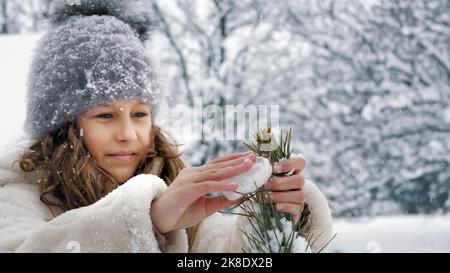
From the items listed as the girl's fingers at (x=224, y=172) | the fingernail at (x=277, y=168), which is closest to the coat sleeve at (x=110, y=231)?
the girl's fingers at (x=224, y=172)

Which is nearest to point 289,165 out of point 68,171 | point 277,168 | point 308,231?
point 277,168

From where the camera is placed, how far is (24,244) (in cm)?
94

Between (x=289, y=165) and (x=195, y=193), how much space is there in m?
0.15

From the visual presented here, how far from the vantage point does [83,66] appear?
1.35 meters

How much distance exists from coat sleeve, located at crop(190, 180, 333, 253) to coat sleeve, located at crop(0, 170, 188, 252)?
0.21 metres

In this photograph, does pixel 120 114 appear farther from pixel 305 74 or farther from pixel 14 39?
pixel 305 74

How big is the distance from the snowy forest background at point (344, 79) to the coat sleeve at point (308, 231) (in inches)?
207

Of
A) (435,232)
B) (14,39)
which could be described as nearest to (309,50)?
(435,232)

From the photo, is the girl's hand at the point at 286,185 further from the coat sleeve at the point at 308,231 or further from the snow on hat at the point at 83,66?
the snow on hat at the point at 83,66

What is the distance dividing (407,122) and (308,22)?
1.76m

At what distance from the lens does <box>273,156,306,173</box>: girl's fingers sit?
86 centimetres
